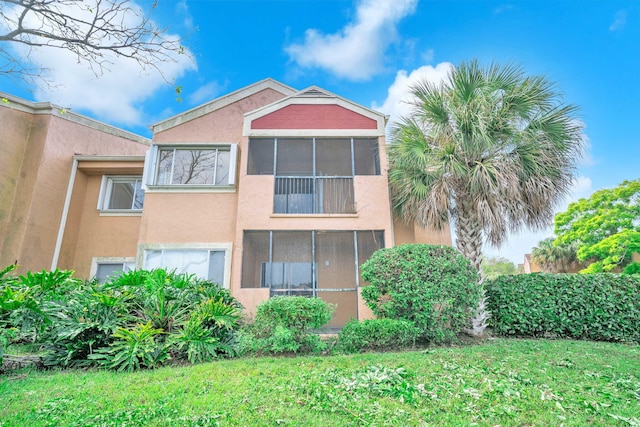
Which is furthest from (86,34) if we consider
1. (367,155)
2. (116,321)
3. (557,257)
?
(557,257)

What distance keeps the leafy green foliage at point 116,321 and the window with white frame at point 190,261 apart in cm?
295

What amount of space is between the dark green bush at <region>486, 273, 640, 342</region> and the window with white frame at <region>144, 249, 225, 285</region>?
8333 mm

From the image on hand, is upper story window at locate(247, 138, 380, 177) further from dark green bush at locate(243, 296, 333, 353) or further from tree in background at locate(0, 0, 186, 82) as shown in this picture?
tree in background at locate(0, 0, 186, 82)

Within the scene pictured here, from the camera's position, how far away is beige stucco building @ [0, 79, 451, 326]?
32.6 feet

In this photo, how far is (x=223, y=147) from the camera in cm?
1096

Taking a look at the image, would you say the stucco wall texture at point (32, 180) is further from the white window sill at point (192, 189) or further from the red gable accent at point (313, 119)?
the red gable accent at point (313, 119)

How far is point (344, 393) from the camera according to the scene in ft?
13.8

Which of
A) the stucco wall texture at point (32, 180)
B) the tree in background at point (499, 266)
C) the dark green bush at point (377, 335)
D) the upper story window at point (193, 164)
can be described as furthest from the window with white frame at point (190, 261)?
the tree in background at point (499, 266)

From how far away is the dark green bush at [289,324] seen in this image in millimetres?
6516

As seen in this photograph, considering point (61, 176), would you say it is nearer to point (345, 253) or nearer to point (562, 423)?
point (345, 253)

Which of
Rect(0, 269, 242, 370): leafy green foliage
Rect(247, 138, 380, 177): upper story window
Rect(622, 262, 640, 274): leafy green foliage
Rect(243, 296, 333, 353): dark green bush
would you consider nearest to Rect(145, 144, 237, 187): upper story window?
Rect(247, 138, 380, 177): upper story window

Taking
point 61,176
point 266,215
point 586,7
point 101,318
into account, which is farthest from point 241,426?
point 586,7

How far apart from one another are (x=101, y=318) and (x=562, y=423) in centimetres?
745

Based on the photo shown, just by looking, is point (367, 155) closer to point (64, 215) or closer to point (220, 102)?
point (220, 102)
